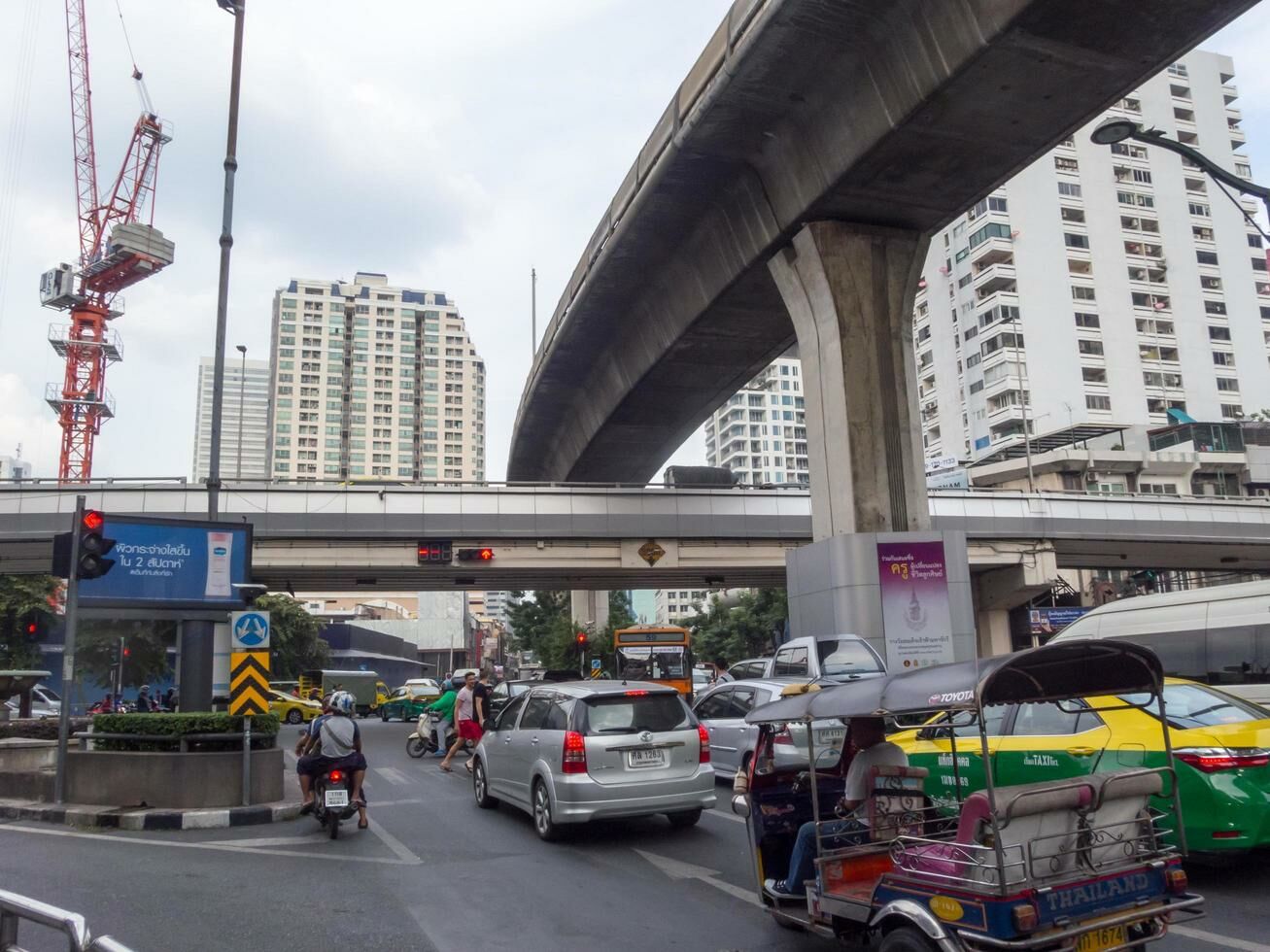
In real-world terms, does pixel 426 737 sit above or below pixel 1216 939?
above

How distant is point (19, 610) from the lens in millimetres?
37375

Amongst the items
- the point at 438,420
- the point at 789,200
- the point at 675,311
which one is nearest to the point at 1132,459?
the point at 675,311

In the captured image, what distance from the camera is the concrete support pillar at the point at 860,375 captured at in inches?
822

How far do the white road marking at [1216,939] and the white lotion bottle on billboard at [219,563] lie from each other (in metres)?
12.6

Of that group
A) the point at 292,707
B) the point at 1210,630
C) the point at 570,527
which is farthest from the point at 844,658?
the point at 292,707

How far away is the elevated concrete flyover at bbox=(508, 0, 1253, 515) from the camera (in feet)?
52.0

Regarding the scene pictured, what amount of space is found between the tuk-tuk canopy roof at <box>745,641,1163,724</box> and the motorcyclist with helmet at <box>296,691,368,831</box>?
6.52 meters

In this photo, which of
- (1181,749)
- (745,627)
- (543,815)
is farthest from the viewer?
(745,627)

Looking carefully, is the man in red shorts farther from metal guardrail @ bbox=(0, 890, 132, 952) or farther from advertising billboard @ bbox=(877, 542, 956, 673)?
metal guardrail @ bbox=(0, 890, 132, 952)

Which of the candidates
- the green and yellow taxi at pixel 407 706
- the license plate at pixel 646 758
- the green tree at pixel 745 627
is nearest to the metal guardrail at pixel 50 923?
the license plate at pixel 646 758

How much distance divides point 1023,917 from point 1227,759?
3819 millimetres

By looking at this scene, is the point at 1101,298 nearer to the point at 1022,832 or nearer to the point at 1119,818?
the point at 1119,818

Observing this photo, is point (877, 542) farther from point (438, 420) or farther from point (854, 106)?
point (438, 420)

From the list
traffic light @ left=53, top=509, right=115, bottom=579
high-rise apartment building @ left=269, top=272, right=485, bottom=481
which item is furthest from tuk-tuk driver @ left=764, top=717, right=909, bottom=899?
high-rise apartment building @ left=269, top=272, right=485, bottom=481
